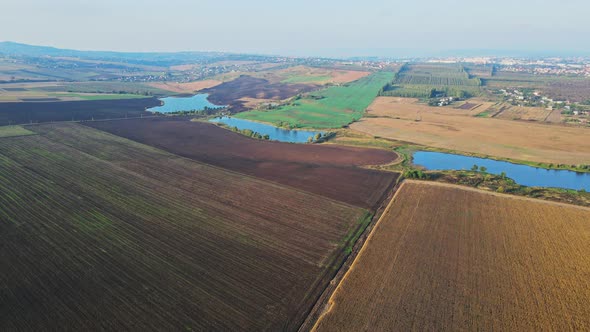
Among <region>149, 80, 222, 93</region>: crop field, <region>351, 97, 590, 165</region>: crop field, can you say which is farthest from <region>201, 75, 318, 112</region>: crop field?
<region>351, 97, 590, 165</region>: crop field

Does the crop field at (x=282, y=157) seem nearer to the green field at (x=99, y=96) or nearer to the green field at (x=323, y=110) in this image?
the green field at (x=323, y=110)

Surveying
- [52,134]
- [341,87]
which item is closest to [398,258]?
[52,134]

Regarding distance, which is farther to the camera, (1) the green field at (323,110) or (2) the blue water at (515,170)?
(1) the green field at (323,110)

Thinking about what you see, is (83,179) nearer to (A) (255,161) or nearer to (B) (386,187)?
(A) (255,161)

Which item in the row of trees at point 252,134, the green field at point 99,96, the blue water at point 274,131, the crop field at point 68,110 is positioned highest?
the green field at point 99,96

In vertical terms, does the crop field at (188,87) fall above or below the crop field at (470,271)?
above

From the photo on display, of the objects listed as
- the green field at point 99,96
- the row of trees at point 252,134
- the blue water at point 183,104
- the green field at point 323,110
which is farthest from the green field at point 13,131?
the green field at point 323,110

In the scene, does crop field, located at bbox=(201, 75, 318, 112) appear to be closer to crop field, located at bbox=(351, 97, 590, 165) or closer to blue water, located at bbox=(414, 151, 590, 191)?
crop field, located at bbox=(351, 97, 590, 165)
